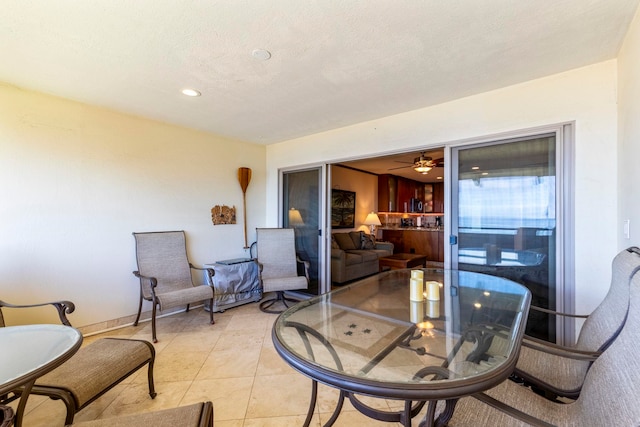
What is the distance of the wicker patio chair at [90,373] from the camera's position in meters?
1.41

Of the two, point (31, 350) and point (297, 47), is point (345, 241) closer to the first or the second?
point (297, 47)

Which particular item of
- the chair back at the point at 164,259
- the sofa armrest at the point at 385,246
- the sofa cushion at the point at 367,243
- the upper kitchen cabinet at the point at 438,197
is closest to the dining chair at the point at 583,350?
the chair back at the point at 164,259

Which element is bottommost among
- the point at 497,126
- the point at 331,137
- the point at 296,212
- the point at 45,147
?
the point at 296,212

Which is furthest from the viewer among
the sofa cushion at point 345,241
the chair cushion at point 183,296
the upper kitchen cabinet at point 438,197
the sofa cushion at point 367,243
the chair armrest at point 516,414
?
the upper kitchen cabinet at point 438,197

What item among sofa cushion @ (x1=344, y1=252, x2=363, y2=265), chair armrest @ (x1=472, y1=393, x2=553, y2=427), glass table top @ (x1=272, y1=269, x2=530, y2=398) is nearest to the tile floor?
glass table top @ (x1=272, y1=269, x2=530, y2=398)

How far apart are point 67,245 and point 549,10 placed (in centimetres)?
432

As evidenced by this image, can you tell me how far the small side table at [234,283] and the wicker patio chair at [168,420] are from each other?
2.44 m

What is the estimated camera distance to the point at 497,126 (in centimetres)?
256

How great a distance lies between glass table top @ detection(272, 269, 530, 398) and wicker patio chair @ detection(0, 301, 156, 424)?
107 cm

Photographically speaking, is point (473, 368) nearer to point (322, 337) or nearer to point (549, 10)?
point (322, 337)

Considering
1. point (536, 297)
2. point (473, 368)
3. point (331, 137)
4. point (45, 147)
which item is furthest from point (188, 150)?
point (536, 297)

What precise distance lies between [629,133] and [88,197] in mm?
4566

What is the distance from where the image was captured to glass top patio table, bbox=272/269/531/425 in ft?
3.27

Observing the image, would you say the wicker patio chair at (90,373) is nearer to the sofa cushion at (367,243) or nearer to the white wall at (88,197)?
the white wall at (88,197)
